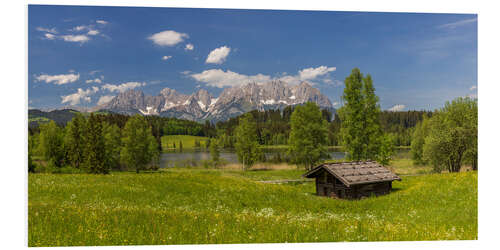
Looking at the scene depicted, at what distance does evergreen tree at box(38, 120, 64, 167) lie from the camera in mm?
11898

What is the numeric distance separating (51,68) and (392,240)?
12.0m

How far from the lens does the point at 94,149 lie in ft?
46.7

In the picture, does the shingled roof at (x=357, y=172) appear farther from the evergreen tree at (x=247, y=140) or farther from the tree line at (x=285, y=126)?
the evergreen tree at (x=247, y=140)

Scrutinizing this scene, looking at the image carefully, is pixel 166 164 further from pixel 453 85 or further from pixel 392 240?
pixel 453 85

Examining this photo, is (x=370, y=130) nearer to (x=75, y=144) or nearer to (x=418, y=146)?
(x=418, y=146)

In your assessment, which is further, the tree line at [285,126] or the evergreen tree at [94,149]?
the tree line at [285,126]

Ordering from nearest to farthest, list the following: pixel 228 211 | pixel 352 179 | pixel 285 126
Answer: pixel 228 211 → pixel 352 179 → pixel 285 126

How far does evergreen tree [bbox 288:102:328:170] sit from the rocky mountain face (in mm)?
4801

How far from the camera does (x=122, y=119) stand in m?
14.4

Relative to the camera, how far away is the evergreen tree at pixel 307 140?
66.6 ft

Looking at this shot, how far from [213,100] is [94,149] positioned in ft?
18.2

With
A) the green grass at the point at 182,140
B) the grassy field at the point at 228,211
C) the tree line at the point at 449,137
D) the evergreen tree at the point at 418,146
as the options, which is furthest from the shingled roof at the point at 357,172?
the green grass at the point at 182,140

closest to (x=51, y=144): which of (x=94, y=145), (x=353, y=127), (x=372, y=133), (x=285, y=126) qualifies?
(x=94, y=145)

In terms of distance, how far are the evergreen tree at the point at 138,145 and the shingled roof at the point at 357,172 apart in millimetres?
8067
